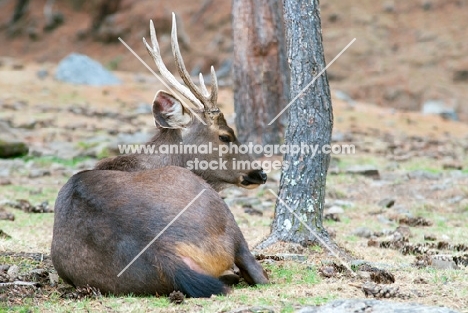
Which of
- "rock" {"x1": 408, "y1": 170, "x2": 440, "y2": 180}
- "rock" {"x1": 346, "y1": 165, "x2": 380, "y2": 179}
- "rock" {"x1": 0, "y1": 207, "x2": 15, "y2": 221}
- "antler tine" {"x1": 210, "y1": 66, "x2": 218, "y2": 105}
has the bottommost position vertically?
"rock" {"x1": 0, "y1": 207, "x2": 15, "y2": 221}

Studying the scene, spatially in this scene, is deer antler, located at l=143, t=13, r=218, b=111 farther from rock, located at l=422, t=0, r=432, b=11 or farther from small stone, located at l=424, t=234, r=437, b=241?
rock, located at l=422, t=0, r=432, b=11

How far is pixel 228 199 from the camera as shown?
32.3 feet

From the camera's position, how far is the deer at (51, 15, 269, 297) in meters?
5.02

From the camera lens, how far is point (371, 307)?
14.5 ft

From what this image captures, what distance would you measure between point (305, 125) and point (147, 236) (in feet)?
6.61

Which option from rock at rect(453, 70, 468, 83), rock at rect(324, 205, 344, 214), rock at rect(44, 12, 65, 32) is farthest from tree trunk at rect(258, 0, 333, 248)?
rock at rect(44, 12, 65, 32)

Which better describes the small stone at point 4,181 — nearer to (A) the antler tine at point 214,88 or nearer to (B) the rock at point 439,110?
(A) the antler tine at point 214,88

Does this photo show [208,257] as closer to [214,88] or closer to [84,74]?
[214,88]

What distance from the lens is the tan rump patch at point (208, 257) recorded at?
508cm

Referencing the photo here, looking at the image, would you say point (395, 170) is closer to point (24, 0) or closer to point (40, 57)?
point (40, 57)

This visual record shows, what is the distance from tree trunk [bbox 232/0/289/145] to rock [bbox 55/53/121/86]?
11.9 meters

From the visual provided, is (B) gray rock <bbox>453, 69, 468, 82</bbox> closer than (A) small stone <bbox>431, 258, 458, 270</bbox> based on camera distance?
No

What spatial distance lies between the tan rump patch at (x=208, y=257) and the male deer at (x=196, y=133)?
1.62 m

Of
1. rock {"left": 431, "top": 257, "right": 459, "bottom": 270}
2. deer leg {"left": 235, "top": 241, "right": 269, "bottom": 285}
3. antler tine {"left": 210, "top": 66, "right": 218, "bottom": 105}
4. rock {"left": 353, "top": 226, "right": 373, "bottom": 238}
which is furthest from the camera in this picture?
rock {"left": 353, "top": 226, "right": 373, "bottom": 238}
